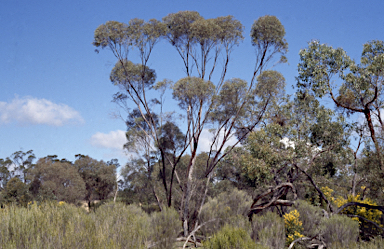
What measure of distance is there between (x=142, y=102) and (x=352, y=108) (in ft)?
43.0

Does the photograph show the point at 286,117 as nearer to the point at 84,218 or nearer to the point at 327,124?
the point at 327,124

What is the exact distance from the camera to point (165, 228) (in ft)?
32.2

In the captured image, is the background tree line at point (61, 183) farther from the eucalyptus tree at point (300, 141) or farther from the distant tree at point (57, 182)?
the eucalyptus tree at point (300, 141)

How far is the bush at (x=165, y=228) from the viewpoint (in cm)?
937

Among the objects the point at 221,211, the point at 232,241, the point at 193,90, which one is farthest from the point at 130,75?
the point at 232,241

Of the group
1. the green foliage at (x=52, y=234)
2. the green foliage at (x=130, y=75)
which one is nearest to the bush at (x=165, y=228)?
the green foliage at (x=52, y=234)

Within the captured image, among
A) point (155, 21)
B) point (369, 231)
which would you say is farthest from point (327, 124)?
point (155, 21)

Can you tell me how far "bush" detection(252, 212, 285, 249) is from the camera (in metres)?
8.23

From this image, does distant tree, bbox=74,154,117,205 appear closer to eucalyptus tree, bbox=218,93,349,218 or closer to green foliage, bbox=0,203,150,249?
eucalyptus tree, bbox=218,93,349,218

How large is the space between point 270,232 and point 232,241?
133 inches

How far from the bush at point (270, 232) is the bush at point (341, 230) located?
161 centimetres

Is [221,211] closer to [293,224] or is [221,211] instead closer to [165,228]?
[293,224]

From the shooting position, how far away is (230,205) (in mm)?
14859

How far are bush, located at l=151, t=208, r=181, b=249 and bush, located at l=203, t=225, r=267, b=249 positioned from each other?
12.4ft
